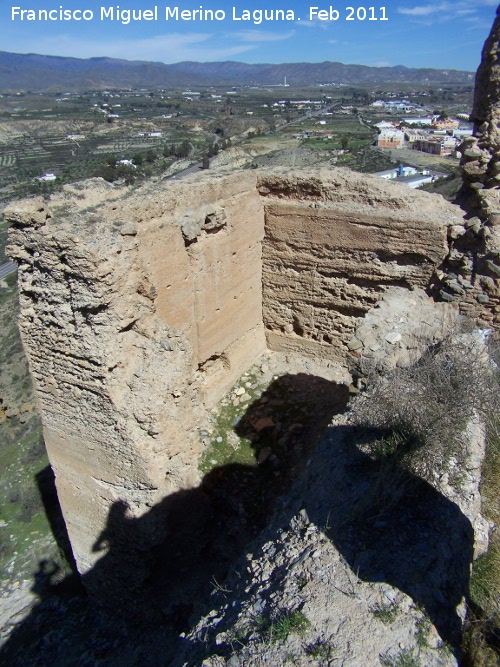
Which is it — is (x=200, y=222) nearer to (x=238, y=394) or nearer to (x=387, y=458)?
(x=238, y=394)

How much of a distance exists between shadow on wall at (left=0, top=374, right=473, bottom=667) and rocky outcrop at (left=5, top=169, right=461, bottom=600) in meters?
0.27

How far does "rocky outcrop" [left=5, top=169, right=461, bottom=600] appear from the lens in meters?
4.72

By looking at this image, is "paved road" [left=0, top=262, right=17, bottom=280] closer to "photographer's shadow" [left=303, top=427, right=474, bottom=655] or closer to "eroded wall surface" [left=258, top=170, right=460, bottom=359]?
"eroded wall surface" [left=258, top=170, right=460, bottom=359]

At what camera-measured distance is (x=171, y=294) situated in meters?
6.00

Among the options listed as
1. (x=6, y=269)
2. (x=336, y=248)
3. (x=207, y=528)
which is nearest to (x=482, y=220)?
(x=336, y=248)

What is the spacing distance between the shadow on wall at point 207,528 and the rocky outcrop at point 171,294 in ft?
0.88

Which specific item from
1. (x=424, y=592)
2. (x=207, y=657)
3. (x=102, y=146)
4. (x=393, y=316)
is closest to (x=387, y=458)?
(x=424, y=592)

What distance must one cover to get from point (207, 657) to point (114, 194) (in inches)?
186

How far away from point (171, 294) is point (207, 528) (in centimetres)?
Result: 302

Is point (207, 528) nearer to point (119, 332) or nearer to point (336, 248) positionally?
point (119, 332)

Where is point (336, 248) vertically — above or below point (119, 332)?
above

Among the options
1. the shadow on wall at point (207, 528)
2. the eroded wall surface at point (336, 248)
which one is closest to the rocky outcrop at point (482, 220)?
the eroded wall surface at point (336, 248)

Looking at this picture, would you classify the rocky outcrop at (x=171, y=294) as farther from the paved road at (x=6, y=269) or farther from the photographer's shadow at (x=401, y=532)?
the paved road at (x=6, y=269)

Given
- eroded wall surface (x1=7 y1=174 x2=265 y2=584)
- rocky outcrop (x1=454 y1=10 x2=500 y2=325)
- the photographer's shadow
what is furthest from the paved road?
the photographer's shadow
